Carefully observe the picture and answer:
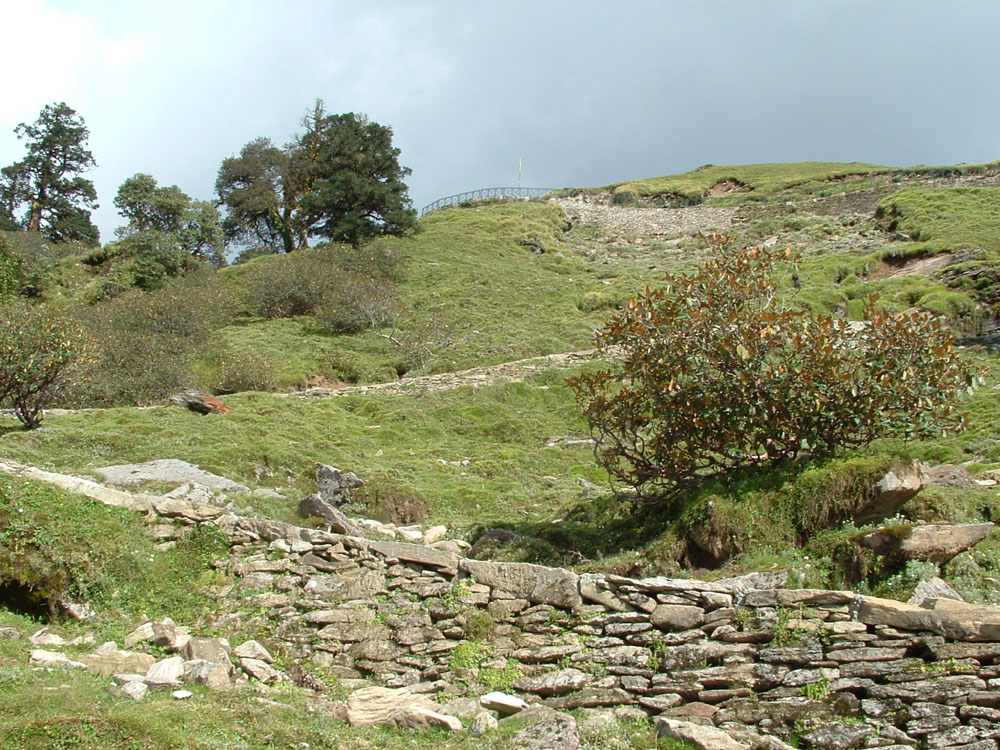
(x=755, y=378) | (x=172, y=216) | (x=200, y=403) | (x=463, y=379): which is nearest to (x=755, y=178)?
(x=172, y=216)

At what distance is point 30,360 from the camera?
16.3m

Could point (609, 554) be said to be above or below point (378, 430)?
below

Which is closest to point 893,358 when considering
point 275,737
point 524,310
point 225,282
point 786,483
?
point 786,483

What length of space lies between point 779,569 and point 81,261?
149 ft

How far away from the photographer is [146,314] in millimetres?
31312


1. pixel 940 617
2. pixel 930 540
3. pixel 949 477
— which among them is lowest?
pixel 940 617

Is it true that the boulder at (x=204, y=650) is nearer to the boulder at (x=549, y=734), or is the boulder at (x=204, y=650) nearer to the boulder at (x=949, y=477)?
the boulder at (x=549, y=734)

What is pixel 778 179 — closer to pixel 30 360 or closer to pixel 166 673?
pixel 30 360

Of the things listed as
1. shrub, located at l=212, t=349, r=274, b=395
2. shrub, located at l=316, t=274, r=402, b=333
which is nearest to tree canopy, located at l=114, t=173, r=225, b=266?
shrub, located at l=316, t=274, r=402, b=333

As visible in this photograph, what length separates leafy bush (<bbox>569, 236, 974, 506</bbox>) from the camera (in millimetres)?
9562

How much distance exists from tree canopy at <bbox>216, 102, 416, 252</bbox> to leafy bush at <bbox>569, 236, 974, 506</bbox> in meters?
37.2

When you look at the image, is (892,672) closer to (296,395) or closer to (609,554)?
(609,554)

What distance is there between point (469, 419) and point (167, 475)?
9.43 m

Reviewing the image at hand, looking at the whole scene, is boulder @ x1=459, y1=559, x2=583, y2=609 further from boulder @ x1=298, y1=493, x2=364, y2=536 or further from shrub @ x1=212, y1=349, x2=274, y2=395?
shrub @ x1=212, y1=349, x2=274, y2=395
